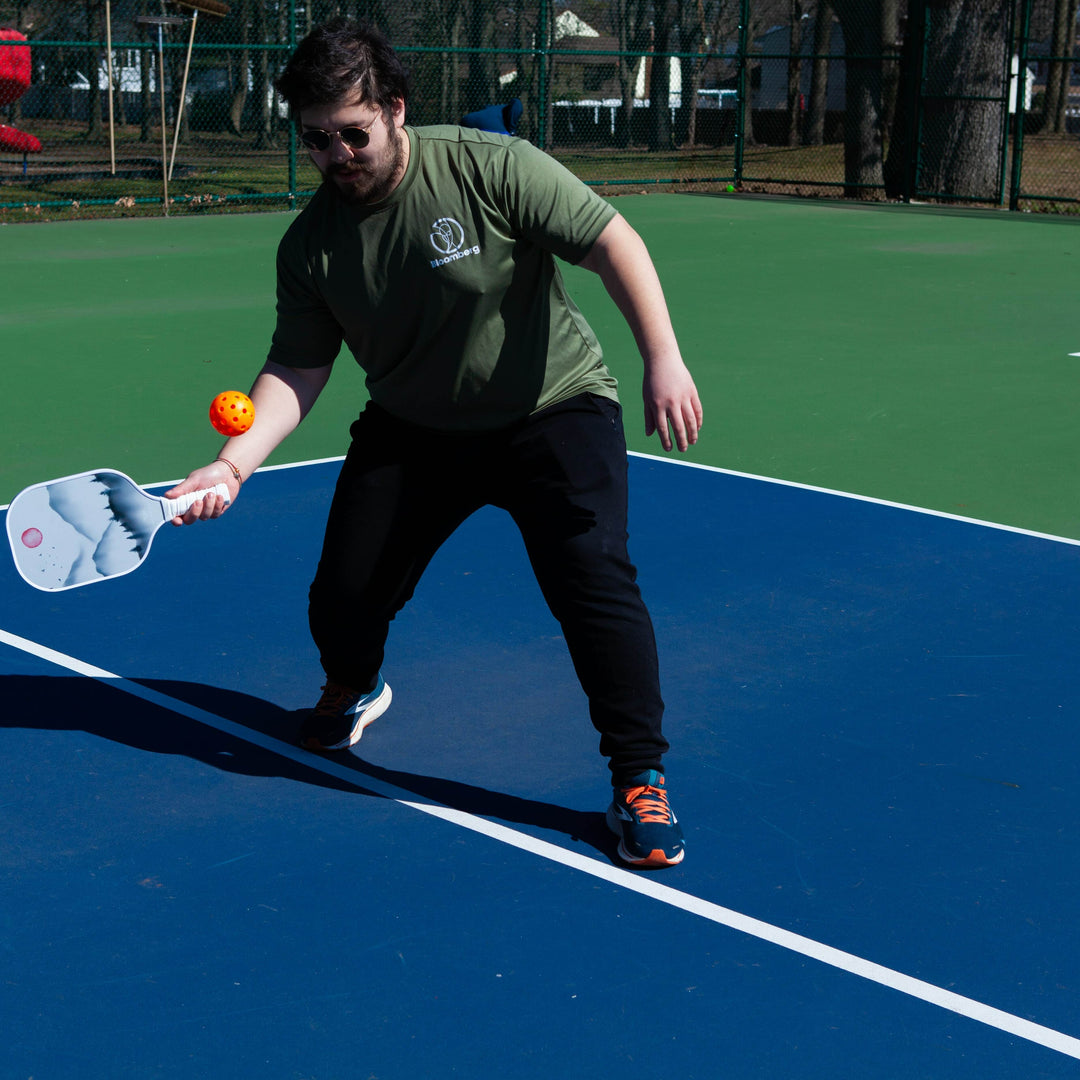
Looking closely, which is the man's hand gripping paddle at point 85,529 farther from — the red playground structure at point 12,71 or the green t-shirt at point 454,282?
the red playground structure at point 12,71

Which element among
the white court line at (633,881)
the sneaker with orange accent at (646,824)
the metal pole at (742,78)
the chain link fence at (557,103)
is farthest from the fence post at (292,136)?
the sneaker with orange accent at (646,824)

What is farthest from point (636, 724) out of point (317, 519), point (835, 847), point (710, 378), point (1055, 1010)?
point (710, 378)

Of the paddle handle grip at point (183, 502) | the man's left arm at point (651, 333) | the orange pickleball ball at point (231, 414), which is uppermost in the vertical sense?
the man's left arm at point (651, 333)

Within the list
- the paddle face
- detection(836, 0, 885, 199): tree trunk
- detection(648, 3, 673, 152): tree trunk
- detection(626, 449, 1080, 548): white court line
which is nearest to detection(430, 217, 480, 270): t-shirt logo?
the paddle face

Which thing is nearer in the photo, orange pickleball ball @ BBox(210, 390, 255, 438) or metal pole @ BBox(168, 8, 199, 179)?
orange pickleball ball @ BBox(210, 390, 255, 438)

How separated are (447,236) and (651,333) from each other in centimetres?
55

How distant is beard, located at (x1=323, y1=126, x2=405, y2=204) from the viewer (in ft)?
12.4

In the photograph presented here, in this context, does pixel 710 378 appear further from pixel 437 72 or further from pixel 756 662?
pixel 437 72

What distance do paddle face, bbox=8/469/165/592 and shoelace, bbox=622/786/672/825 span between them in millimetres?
1337

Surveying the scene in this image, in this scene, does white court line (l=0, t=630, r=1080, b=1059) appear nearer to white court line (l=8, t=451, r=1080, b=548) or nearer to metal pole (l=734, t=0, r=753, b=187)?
white court line (l=8, t=451, r=1080, b=548)

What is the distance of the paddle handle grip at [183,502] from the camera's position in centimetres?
378

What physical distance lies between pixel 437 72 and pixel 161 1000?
26417 millimetres

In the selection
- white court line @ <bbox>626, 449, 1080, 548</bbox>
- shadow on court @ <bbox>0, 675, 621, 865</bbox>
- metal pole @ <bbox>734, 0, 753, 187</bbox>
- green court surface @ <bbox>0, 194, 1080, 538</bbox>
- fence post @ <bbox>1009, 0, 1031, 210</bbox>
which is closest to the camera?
shadow on court @ <bbox>0, 675, 621, 865</bbox>

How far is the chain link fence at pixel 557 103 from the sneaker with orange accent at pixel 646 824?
1666cm
